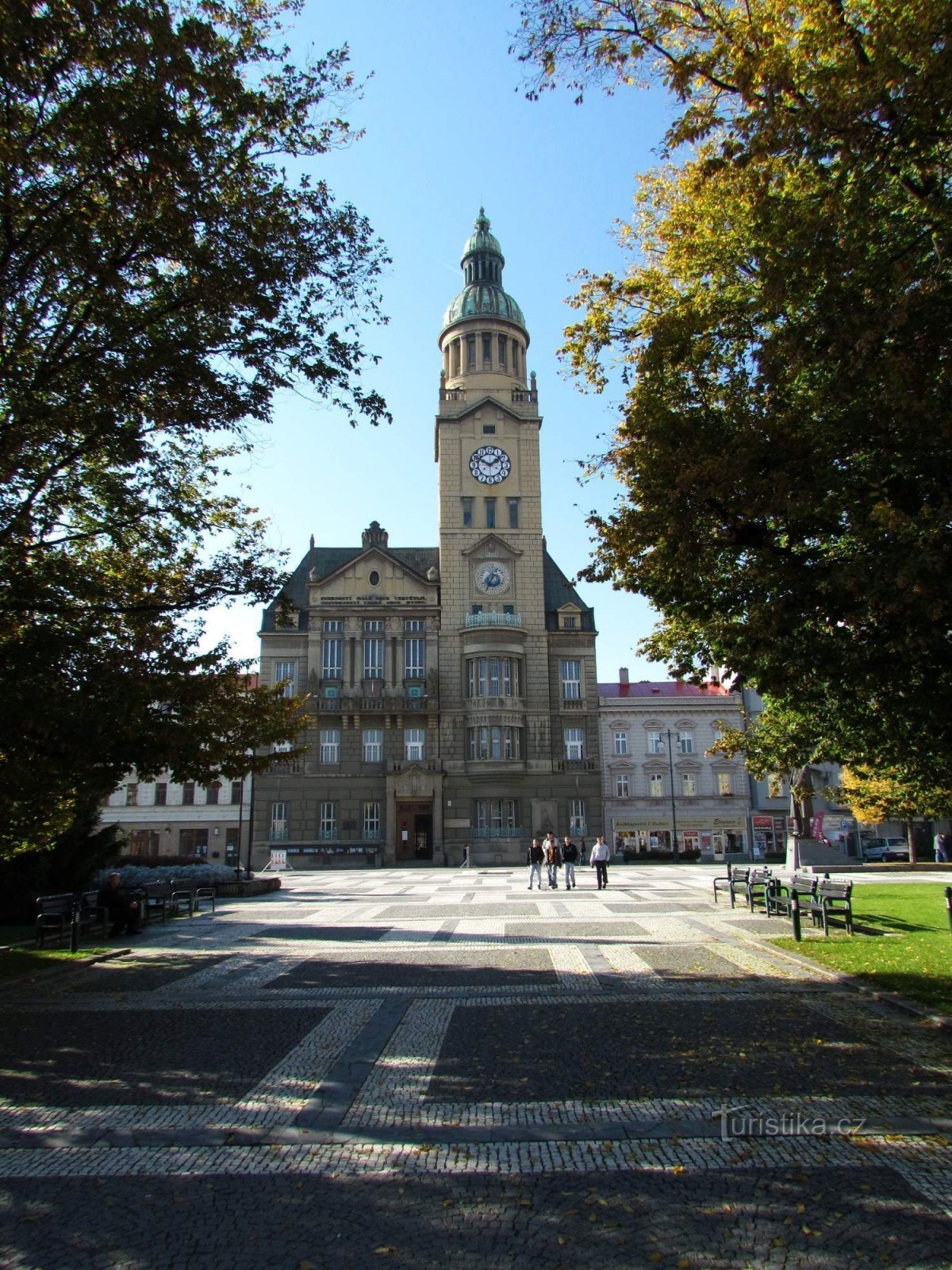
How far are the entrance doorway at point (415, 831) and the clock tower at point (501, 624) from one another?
5.06 feet

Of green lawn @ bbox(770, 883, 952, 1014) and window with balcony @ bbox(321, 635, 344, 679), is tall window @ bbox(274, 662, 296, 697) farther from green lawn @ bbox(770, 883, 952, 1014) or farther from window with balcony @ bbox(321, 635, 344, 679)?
green lawn @ bbox(770, 883, 952, 1014)

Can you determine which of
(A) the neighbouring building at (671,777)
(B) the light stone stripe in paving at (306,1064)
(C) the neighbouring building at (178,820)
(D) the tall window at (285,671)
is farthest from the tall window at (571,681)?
(B) the light stone stripe in paving at (306,1064)

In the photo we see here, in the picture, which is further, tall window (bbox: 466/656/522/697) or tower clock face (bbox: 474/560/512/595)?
tower clock face (bbox: 474/560/512/595)

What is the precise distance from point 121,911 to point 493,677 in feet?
125

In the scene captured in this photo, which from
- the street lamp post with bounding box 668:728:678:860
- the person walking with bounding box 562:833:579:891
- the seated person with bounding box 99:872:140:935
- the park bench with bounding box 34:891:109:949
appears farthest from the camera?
the street lamp post with bounding box 668:728:678:860

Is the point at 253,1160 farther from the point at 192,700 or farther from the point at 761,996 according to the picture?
the point at 192,700

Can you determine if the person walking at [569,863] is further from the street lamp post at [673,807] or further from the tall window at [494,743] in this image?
the street lamp post at [673,807]

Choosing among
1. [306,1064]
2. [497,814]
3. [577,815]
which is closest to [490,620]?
[497,814]

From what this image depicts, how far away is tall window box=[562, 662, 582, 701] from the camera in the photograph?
2227 inches

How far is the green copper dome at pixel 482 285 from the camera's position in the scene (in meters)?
60.8

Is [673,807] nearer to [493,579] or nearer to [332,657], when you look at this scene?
[493,579]

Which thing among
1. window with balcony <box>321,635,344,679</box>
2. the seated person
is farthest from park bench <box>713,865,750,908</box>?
window with balcony <box>321,635,344,679</box>

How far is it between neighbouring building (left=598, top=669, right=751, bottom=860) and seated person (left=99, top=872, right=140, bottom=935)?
4403 centimetres

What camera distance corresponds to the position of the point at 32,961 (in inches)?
560
